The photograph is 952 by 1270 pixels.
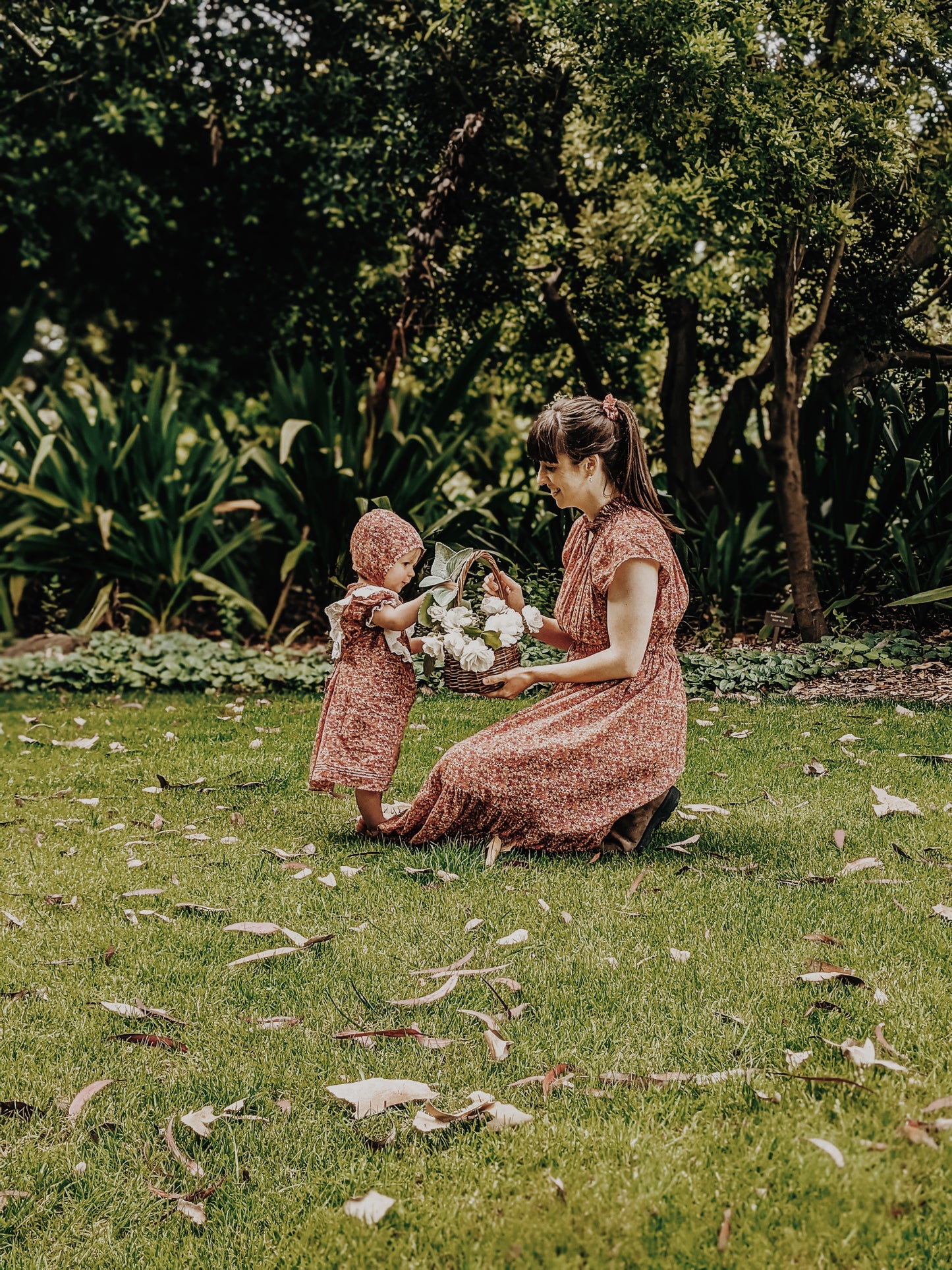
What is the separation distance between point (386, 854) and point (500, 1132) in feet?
5.41

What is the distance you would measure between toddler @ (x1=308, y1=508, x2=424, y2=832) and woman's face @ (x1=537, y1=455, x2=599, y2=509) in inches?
21.2

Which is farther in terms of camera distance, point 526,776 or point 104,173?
point 104,173

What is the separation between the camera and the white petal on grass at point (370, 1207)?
1.87 meters

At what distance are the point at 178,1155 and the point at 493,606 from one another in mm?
1886

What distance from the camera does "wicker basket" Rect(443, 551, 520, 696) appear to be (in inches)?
133

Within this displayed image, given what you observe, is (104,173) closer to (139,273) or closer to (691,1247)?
(139,273)

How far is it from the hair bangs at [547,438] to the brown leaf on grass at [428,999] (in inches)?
61.5

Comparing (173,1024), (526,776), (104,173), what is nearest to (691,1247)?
(173,1024)

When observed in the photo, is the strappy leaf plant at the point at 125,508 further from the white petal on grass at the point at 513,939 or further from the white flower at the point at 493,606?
the white petal on grass at the point at 513,939

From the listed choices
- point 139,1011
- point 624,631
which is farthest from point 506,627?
point 139,1011

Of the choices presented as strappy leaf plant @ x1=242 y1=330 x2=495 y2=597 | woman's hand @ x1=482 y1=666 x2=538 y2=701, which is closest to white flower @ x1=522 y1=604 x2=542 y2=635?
woman's hand @ x1=482 y1=666 x2=538 y2=701

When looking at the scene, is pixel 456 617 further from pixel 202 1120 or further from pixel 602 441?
pixel 202 1120

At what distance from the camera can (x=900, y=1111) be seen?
2078 mm

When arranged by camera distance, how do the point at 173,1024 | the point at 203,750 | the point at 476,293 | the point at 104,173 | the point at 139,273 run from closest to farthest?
the point at 173,1024
the point at 203,750
the point at 476,293
the point at 104,173
the point at 139,273
